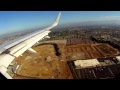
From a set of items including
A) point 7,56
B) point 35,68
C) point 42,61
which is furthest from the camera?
point 42,61

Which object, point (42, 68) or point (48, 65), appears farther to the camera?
point (48, 65)

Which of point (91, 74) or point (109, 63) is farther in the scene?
point (109, 63)

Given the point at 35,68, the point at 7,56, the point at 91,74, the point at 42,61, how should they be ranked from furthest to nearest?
1. the point at 42,61
2. the point at 35,68
3. the point at 91,74
4. the point at 7,56
